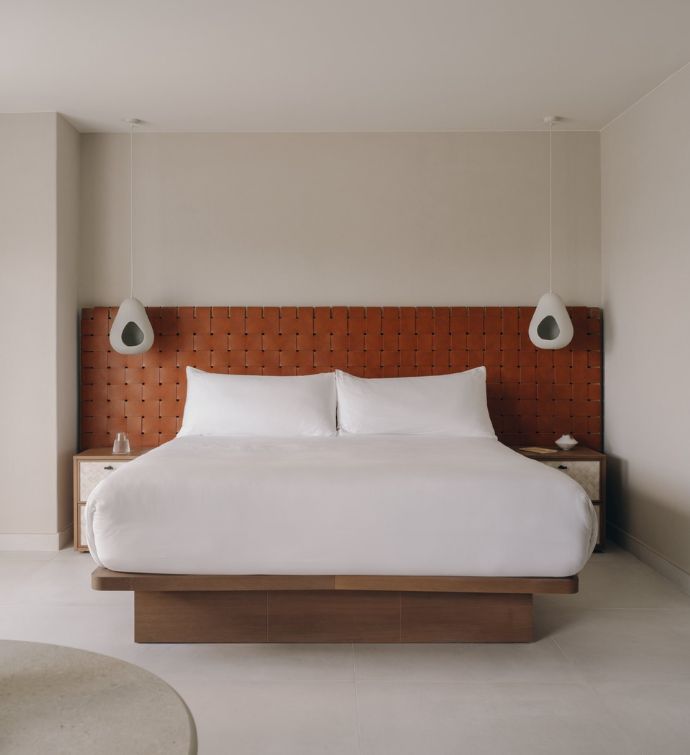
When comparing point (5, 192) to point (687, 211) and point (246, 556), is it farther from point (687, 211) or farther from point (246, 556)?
point (687, 211)

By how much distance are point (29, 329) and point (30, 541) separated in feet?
4.25

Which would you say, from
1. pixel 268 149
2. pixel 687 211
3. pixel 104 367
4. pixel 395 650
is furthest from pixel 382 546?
pixel 268 149

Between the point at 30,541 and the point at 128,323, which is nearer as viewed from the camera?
the point at 30,541

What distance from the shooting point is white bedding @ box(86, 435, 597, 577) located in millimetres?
2637

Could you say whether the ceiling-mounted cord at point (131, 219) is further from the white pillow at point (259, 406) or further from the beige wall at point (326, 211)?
the white pillow at point (259, 406)

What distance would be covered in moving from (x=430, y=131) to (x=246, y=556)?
10.4ft

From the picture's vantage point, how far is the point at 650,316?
156 inches

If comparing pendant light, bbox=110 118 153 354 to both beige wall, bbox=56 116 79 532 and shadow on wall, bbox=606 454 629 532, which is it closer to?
beige wall, bbox=56 116 79 532

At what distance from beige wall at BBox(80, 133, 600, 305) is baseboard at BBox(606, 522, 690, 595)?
67.3 inches

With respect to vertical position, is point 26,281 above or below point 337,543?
above

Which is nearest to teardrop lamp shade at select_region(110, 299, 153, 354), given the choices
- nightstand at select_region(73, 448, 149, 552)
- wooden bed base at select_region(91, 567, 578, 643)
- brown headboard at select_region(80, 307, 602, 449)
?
brown headboard at select_region(80, 307, 602, 449)

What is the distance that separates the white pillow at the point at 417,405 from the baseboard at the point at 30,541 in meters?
1.88

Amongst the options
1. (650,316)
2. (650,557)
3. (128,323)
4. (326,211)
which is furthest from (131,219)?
(650,557)

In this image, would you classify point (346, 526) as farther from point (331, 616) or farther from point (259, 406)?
point (259, 406)
